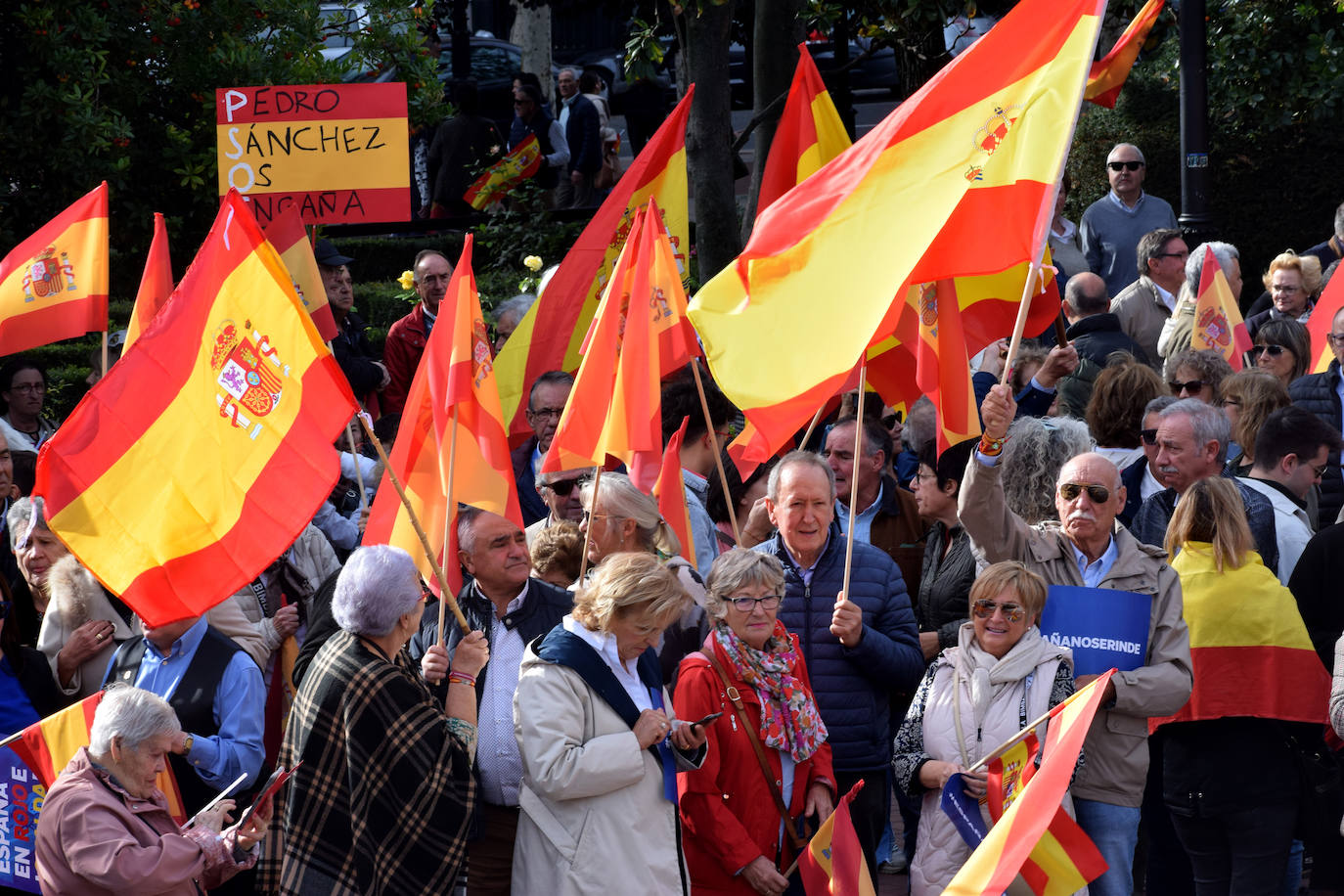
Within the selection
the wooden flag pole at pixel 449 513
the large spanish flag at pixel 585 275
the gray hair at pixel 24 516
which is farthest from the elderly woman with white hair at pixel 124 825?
the large spanish flag at pixel 585 275

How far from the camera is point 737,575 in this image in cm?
540

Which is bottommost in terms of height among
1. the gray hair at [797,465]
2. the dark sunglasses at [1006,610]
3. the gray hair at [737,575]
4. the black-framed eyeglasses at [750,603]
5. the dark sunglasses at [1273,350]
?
the dark sunglasses at [1006,610]

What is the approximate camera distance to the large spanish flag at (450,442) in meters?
5.66

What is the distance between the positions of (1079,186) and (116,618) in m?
10.9

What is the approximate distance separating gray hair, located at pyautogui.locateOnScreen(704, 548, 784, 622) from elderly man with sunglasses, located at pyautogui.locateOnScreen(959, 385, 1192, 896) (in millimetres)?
635

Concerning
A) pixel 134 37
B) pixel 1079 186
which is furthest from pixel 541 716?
pixel 1079 186

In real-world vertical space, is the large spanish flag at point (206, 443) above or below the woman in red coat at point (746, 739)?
above

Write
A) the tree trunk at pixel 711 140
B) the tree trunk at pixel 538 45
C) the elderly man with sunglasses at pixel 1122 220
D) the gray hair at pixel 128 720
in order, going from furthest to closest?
the tree trunk at pixel 538 45 < the tree trunk at pixel 711 140 < the elderly man with sunglasses at pixel 1122 220 < the gray hair at pixel 128 720

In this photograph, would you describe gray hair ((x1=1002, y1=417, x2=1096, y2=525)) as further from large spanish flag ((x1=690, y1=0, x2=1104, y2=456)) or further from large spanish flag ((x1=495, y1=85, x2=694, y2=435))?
large spanish flag ((x1=495, y1=85, x2=694, y2=435))

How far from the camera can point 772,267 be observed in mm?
5414

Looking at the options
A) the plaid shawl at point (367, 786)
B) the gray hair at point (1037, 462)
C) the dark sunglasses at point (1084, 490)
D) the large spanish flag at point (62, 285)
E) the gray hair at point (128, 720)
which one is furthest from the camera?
the large spanish flag at point (62, 285)

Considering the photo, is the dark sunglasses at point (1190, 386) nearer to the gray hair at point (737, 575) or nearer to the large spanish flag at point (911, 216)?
the large spanish flag at point (911, 216)

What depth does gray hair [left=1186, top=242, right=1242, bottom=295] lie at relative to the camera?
909 cm

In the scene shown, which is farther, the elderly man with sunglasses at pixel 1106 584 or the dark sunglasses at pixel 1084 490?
the dark sunglasses at pixel 1084 490
